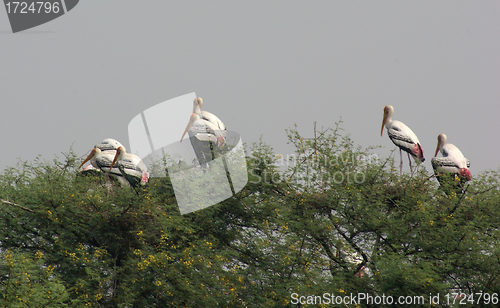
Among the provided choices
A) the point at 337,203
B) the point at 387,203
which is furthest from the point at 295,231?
the point at 387,203

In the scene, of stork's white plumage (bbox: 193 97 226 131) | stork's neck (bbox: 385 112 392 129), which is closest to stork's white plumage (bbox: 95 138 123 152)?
stork's white plumage (bbox: 193 97 226 131)

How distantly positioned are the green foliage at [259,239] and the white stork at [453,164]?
44 centimetres

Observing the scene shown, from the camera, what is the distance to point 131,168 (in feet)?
39.9

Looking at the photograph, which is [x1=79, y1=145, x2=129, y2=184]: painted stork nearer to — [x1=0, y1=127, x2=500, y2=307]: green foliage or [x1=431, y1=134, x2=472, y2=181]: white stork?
[x1=0, y1=127, x2=500, y2=307]: green foliage

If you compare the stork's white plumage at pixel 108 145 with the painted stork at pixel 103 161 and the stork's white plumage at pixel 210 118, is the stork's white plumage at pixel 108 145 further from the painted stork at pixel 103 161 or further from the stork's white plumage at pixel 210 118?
the stork's white plumage at pixel 210 118

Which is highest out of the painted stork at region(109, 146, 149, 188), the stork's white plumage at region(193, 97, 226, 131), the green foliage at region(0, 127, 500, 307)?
the stork's white plumage at region(193, 97, 226, 131)

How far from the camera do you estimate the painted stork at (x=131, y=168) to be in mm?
11859

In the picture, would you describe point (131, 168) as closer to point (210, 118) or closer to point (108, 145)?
point (210, 118)

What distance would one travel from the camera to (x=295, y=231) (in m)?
10.3

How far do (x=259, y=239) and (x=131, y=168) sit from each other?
3.60m

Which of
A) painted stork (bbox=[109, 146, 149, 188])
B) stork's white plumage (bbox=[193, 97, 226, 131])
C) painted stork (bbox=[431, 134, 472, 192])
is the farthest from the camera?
stork's white plumage (bbox=[193, 97, 226, 131])

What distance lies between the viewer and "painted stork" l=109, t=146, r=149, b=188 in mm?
11859

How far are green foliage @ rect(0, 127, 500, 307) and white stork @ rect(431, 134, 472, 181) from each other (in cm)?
44

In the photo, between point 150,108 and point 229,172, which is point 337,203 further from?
point 150,108
